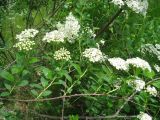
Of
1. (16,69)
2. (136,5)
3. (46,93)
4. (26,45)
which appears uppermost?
(136,5)

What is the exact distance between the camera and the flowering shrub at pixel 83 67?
2.11 meters

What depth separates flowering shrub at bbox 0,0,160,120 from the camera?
2113 mm

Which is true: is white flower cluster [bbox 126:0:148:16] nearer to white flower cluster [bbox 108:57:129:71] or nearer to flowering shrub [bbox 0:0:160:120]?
flowering shrub [bbox 0:0:160:120]

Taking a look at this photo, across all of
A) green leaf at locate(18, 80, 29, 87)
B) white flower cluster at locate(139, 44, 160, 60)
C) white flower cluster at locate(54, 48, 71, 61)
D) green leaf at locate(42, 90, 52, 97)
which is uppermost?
white flower cluster at locate(139, 44, 160, 60)

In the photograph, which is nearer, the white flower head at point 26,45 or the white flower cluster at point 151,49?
the white flower head at point 26,45

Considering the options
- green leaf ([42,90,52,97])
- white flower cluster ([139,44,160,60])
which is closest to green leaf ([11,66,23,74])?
green leaf ([42,90,52,97])

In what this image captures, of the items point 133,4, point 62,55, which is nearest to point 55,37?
point 62,55

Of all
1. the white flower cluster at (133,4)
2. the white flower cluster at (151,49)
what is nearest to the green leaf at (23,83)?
the white flower cluster at (133,4)

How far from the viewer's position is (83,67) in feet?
7.88

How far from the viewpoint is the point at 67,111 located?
261cm

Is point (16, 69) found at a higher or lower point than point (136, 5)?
lower

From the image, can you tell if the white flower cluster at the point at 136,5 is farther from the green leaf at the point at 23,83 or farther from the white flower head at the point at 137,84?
the green leaf at the point at 23,83

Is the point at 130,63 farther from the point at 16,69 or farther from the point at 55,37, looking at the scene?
the point at 16,69

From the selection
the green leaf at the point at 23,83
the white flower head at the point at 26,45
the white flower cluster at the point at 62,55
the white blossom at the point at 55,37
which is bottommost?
the green leaf at the point at 23,83
